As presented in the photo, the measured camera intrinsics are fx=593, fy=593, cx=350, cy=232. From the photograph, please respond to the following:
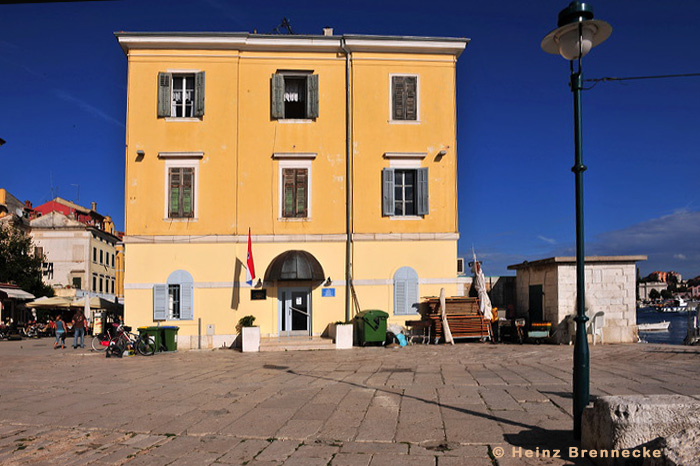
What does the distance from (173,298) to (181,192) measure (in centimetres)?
379

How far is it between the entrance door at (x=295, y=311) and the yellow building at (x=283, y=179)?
5cm

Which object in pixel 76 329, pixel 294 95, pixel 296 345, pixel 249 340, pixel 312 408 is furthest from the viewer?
pixel 76 329

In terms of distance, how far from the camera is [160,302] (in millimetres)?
20875

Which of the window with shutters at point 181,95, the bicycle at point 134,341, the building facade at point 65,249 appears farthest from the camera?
the building facade at point 65,249

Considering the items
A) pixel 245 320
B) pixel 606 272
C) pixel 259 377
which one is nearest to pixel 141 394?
pixel 259 377

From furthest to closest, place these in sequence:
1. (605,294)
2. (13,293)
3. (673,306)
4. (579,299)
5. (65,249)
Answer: (673,306)
(65,249)
(13,293)
(605,294)
(579,299)

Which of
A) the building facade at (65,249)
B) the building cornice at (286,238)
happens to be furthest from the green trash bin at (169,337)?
the building facade at (65,249)

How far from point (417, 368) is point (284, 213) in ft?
30.7

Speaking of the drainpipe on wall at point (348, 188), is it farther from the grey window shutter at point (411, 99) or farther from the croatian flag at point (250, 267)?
the croatian flag at point (250, 267)

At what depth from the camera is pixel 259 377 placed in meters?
12.9

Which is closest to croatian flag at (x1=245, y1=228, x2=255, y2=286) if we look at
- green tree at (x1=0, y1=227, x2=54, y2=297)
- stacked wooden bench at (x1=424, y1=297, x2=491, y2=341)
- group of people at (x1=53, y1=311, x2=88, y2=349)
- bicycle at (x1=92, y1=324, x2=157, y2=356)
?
bicycle at (x1=92, y1=324, x2=157, y2=356)

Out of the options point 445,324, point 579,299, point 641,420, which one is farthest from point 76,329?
point 641,420

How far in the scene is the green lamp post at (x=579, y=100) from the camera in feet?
22.0

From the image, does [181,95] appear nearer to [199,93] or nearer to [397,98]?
[199,93]
